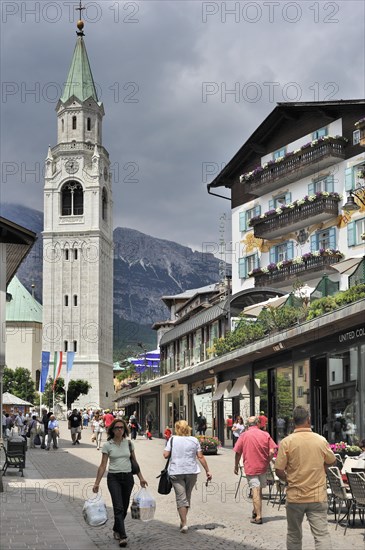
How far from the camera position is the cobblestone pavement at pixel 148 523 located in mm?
13375

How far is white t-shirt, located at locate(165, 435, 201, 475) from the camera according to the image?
14.7 meters

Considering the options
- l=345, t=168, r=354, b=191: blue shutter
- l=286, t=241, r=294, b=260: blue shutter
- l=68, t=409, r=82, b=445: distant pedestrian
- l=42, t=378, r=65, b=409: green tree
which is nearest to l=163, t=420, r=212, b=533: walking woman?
l=68, t=409, r=82, b=445: distant pedestrian

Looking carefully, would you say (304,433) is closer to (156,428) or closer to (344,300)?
(344,300)

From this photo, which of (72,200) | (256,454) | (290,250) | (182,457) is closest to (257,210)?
(290,250)

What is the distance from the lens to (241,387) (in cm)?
4194

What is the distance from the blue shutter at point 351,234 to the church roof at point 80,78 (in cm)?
10812

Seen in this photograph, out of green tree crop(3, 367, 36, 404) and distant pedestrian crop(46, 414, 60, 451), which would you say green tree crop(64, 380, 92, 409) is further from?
distant pedestrian crop(46, 414, 60, 451)

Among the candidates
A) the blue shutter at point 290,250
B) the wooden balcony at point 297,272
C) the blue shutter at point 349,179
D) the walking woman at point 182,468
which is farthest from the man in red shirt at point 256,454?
the blue shutter at point 290,250

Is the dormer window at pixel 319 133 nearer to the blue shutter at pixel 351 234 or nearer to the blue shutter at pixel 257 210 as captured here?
the blue shutter at pixel 351 234

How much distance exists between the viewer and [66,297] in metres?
138

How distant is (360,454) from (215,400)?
29219 millimetres

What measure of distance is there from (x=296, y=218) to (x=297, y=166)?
2604 millimetres

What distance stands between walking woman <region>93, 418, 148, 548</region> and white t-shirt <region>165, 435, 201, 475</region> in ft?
2.97

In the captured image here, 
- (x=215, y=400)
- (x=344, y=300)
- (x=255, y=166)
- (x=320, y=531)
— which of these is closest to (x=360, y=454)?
(x=320, y=531)
